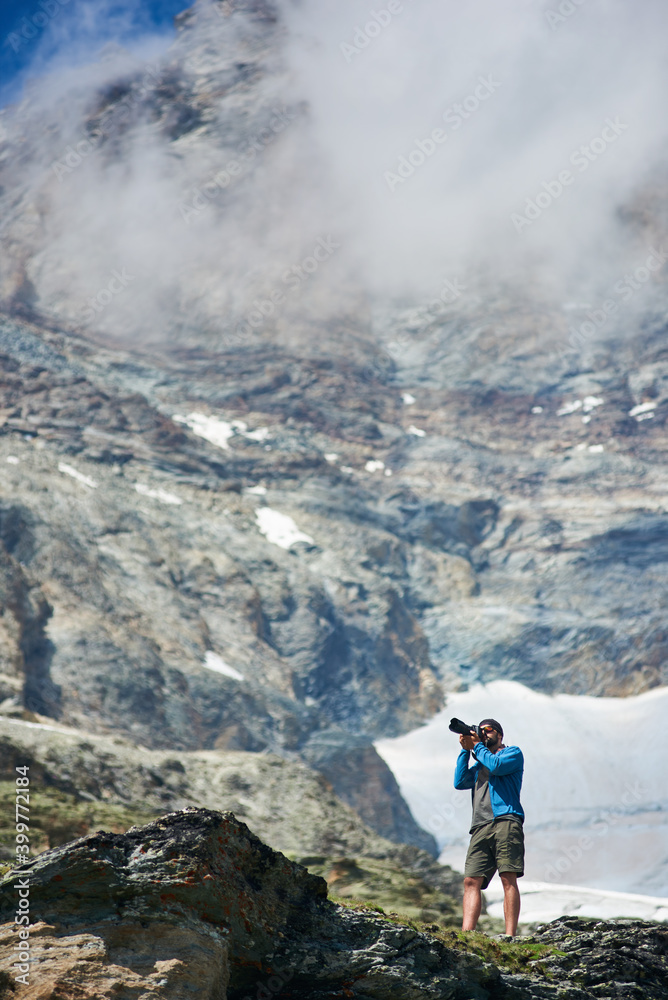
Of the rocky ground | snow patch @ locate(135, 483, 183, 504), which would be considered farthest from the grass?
snow patch @ locate(135, 483, 183, 504)

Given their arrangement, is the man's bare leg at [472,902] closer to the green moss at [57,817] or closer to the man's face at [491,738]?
the man's face at [491,738]

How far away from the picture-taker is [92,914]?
7988 mm

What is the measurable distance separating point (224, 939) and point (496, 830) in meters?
3.87

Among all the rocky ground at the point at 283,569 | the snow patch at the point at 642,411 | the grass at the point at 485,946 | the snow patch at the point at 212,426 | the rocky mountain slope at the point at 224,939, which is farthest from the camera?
the snow patch at the point at 642,411

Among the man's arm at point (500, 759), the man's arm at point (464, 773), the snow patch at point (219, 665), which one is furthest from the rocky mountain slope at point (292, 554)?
the man's arm at point (500, 759)

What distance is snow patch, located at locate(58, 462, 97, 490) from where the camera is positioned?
115375mm

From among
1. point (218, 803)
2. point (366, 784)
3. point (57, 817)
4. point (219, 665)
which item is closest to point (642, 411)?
point (366, 784)

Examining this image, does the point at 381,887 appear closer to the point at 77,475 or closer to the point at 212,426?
the point at 77,475

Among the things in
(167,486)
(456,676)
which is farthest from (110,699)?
(456,676)

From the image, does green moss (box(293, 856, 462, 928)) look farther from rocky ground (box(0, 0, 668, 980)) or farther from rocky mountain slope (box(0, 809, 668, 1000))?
rocky mountain slope (box(0, 809, 668, 1000))

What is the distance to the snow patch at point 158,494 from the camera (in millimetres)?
128825

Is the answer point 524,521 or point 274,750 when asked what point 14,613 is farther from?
point 524,521

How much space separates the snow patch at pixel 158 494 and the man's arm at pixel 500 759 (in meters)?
118

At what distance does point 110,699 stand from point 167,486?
213ft
